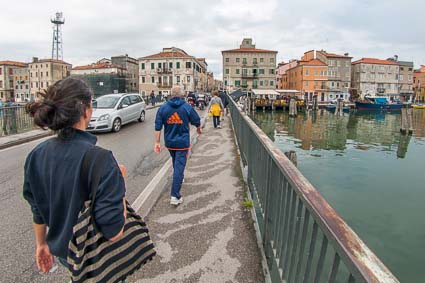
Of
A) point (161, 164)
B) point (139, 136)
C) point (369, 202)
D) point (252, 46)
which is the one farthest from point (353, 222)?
point (252, 46)

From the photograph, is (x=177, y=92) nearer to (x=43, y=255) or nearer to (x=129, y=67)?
(x=43, y=255)

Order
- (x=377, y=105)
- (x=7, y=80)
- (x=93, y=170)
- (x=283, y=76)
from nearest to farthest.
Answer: (x=93, y=170) → (x=377, y=105) → (x=7, y=80) → (x=283, y=76)

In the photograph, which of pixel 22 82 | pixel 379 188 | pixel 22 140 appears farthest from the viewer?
pixel 22 82

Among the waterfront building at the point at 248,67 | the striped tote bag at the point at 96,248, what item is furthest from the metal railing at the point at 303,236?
the waterfront building at the point at 248,67

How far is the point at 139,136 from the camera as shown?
11820 mm

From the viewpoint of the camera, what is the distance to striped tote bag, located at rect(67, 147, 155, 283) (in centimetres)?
150

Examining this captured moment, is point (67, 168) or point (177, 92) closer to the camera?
point (67, 168)

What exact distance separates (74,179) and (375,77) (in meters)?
105

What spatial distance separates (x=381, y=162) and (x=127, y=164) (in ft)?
53.5

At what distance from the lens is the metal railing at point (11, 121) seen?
38.4ft

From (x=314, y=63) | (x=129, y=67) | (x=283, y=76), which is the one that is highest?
(x=314, y=63)

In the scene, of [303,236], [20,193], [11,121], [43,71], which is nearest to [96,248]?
[303,236]

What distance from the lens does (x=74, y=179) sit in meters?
1.49

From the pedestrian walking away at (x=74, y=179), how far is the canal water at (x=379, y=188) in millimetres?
7317
